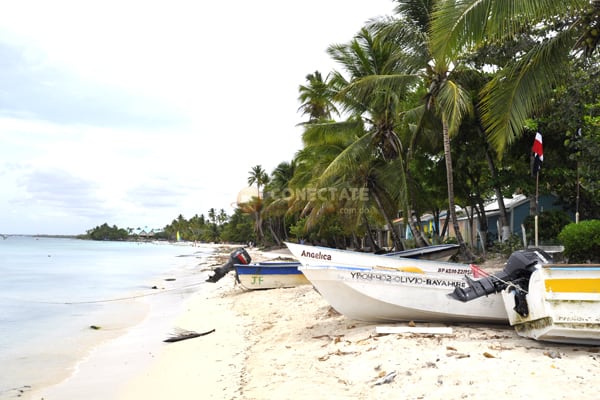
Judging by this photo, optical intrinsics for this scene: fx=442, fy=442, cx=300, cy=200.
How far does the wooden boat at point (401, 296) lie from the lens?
6457mm

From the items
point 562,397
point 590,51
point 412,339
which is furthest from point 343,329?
point 590,51

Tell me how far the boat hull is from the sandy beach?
20 centimetres

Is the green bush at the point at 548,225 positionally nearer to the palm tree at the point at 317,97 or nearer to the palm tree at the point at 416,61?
the palm tree at the point at 416,61

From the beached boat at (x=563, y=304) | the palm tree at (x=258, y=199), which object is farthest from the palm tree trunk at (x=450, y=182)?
the palm tree at (x=258, y=199)

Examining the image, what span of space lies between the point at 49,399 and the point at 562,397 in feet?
20.6

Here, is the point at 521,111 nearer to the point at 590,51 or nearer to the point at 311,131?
the point at 590,51

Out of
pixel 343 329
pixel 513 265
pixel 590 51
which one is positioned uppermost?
pixel 590 51

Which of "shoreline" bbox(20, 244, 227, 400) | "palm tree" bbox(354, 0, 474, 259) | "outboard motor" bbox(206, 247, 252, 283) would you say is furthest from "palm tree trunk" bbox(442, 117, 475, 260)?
"shoreline" bbox(20, 244, 227, 400)

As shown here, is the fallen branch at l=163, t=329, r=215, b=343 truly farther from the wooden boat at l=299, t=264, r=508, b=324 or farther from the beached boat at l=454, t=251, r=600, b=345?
the beached boat at l=454, t=251, r=600, b=345

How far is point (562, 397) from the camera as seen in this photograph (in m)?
3.88

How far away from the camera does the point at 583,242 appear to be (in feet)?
32.6

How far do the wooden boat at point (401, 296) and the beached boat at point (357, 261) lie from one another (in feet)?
2.63

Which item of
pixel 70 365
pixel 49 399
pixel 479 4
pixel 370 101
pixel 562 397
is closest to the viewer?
pixel 562 397

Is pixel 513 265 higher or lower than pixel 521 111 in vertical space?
lower
